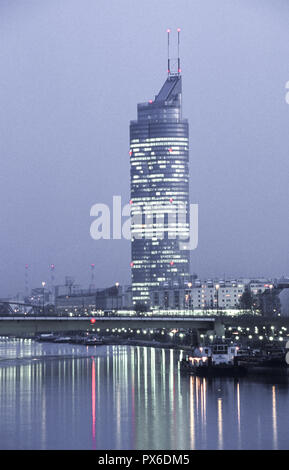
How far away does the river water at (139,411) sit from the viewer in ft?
151

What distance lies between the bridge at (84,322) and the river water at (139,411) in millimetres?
12220

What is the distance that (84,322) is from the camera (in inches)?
4112

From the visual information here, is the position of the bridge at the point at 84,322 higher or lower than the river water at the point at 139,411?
higher

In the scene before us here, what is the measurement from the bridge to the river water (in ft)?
40.1

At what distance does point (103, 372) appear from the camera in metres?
88.6

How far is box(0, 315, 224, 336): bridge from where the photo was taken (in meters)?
101

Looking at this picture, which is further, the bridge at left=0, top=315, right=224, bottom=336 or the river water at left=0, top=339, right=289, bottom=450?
the bridge at left=0, top=315, right=224, bottom=336

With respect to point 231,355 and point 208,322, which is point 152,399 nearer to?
point 231,355
